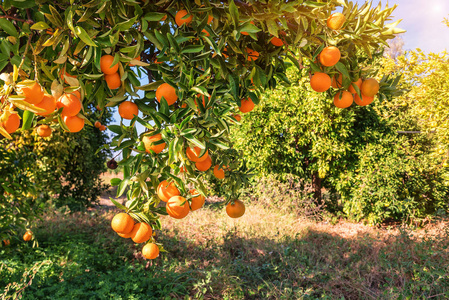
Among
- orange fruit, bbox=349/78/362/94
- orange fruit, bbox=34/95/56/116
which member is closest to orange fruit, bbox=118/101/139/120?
orange fruit, bbox=34/95/56/116

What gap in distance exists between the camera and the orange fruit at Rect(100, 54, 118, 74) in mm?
932

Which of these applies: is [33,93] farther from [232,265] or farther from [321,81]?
[232,265]

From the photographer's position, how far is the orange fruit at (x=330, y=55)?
115 cm

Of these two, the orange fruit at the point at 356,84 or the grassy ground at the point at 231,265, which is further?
the grassy ground at the point at 231,265

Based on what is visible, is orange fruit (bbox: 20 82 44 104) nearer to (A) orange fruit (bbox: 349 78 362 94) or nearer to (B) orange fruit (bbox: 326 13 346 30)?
(B) orange fruit (bbox: 326 13 346 30)

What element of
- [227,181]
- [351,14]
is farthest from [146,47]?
[351,14]

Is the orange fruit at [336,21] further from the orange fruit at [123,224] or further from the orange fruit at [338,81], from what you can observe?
the orange fruit at [123,224]

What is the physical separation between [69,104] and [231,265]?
11.0 feet

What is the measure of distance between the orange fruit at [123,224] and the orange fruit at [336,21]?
1157mm

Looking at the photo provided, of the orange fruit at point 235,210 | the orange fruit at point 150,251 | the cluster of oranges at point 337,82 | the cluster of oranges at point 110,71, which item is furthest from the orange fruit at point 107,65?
the orange fruit at point 235,210

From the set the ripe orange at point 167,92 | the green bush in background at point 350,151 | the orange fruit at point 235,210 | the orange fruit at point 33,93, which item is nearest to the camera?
the orange fruit at point 33,93

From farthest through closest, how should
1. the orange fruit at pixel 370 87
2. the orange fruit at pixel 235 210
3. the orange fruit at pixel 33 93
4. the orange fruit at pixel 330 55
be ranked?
1. the orange fruit at pixel 235 210
2. the orange fruit at pixel 370 87
3. the orange fruit at pixel 330 55
4. the orange fruit at pixel 33 93

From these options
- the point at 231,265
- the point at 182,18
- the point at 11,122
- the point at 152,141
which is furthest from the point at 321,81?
the point at 231,265

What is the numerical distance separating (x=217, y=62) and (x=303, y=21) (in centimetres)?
39
